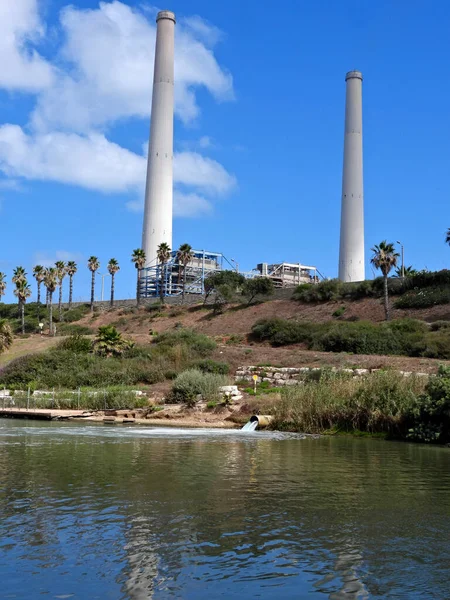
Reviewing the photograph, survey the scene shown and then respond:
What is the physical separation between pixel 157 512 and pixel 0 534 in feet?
10.6

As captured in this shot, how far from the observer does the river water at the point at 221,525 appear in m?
9.89

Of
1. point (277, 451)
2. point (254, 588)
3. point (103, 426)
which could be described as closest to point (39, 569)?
point (254, 588)

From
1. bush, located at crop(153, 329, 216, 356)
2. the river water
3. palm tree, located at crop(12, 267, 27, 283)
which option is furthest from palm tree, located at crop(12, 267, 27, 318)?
the river water

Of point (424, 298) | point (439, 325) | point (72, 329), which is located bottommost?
point (439, 325)

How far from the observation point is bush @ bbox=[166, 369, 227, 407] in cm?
4084

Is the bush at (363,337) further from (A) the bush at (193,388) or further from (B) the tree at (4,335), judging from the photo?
(B) the tree at (4,335)

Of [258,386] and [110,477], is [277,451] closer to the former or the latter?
[110,477]

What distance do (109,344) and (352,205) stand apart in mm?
53708

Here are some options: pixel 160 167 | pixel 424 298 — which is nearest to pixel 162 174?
pixel 160 167

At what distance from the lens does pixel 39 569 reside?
406 inches

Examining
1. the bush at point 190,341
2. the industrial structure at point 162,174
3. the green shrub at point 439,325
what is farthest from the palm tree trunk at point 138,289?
the green shrub at point 439,325

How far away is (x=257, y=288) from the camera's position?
86.4m

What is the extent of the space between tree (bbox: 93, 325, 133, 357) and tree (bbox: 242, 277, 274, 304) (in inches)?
1177

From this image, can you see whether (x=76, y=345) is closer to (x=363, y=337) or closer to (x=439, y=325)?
(x=363, y=337)
